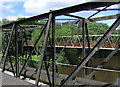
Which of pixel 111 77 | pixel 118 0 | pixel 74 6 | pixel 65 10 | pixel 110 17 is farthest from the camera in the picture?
pixel 111 77

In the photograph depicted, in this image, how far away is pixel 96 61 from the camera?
1229 inches

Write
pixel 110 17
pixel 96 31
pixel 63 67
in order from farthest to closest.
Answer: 1. pixel 96 31
2. pixel 63 67
3. pixel 110 17

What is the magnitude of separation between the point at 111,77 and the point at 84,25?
18.0 m

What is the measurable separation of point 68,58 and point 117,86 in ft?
75.5

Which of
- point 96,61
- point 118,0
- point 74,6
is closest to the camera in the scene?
point 118,0

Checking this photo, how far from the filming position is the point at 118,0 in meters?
4.12

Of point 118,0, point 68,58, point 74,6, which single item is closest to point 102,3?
point 118,0

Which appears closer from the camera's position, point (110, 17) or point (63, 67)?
point (110, 17)

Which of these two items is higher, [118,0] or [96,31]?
[96,31]

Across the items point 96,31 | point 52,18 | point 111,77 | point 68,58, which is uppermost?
point 96,31

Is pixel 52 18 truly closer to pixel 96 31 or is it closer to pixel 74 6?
pixel 74 6

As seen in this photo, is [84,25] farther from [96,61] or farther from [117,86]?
[96,61]

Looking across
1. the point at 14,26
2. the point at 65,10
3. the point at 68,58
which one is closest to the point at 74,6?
the point at 65,10

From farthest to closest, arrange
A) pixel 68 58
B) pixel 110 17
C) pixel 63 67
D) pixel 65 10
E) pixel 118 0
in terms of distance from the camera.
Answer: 1. pixel 68 58
2. pixel 63 67
3. pixel 110 17
4. pixel 65 10
5. pixel 118 0
